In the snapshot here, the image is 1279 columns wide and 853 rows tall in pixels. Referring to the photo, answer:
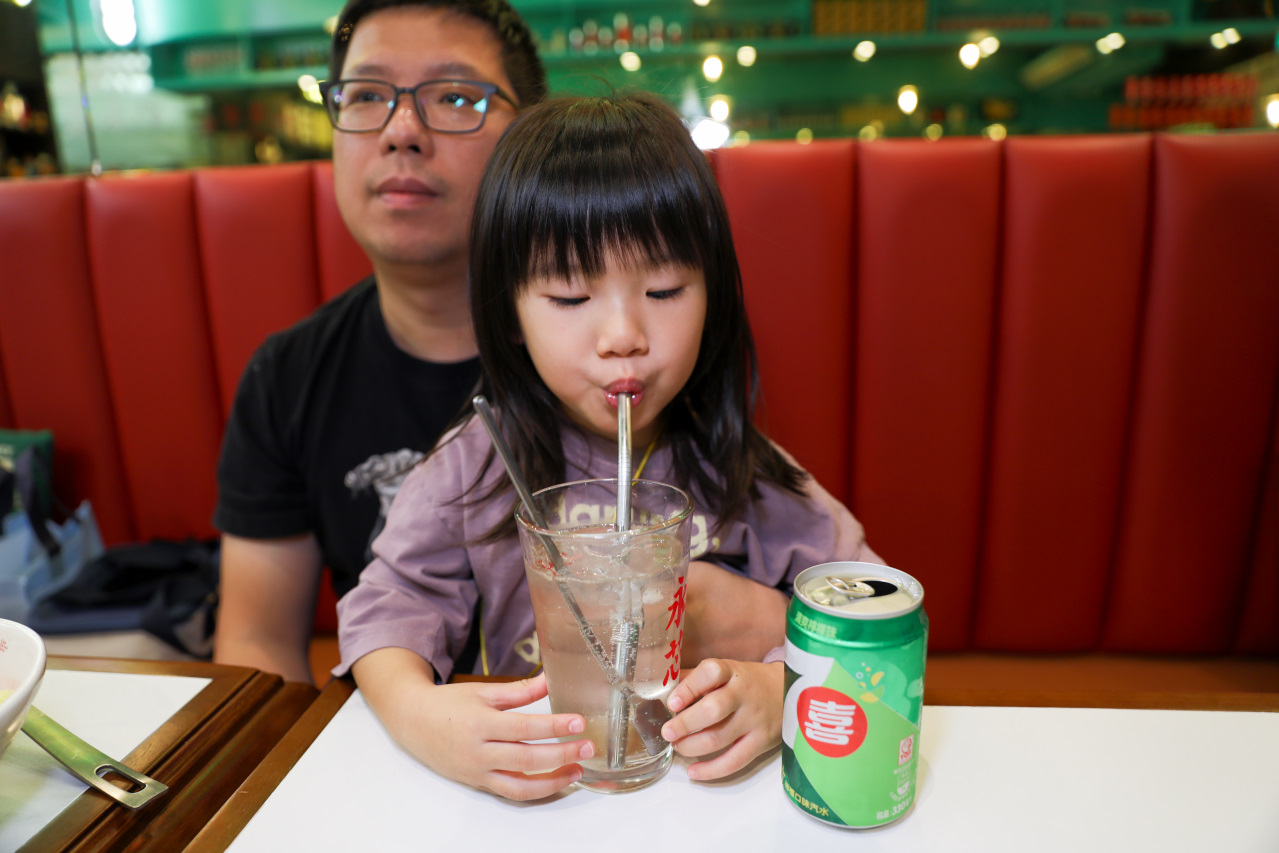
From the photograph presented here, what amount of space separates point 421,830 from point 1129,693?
539 millimetres

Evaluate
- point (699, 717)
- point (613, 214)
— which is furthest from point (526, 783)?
point (613, 214)

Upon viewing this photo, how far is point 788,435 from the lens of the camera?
56.1 inches

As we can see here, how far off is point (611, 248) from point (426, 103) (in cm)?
56

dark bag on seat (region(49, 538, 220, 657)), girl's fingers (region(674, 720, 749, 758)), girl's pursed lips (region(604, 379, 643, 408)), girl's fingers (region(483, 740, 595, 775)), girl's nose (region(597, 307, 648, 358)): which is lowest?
dark bag on seat (region(49, 538, 220, 657))

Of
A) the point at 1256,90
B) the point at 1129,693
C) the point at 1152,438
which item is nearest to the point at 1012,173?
the point at 1152,438

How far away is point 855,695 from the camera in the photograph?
1.52 ft

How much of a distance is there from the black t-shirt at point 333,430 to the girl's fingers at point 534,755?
0.69 meters

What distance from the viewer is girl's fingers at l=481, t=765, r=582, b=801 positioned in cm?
53

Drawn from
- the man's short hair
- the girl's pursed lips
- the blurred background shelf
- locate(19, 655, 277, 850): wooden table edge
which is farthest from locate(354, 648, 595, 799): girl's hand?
the blurred background shelf

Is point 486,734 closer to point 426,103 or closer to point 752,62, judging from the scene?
point 426,103

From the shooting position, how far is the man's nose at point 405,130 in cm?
107

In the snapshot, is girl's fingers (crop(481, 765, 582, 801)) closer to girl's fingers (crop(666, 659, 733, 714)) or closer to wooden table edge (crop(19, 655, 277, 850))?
girl's fingers (crop(666, 659, 733, 714))

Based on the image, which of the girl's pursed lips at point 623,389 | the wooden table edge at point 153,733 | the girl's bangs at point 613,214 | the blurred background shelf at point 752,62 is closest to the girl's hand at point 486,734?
the wooden table edge at point 153,733

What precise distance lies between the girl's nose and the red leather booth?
70cm
